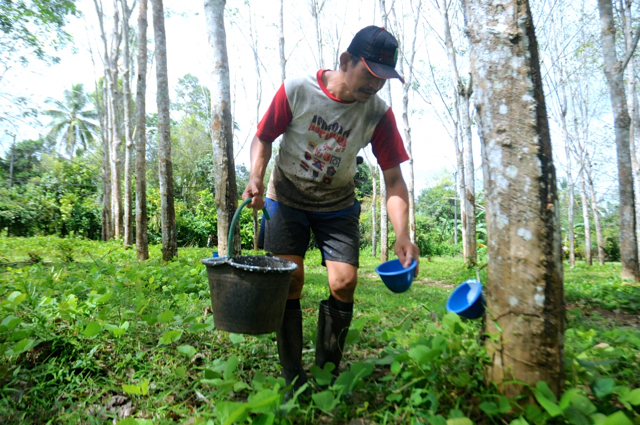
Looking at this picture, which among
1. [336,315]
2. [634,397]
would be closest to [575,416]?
[634,397]

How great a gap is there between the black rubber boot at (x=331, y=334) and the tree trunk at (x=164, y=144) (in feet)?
15.9

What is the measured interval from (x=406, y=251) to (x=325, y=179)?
583mm

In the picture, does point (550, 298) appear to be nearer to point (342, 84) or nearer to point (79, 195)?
point (342, 84)

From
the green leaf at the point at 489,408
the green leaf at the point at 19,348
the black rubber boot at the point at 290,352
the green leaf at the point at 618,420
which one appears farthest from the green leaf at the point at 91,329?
the green leaf at the point at 618,420

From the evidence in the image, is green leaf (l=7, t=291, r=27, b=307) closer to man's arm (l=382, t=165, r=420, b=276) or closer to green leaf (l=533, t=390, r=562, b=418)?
man's arm (l=382, t=165, r=420, b=276)

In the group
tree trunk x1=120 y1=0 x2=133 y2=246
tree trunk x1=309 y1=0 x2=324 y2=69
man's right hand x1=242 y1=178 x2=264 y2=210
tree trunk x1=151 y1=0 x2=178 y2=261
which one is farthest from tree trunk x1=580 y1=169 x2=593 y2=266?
man's right hand x1=242 y1=178 x2=264 y2=210

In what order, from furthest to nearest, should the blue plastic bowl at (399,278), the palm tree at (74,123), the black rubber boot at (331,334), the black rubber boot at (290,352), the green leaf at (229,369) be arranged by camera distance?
the palm tree at (74,123), the black rubber boot at (331,334), the black rubber boot at (290,352), the blue plastic bowl at (399,278), the green leaf at (229,369)

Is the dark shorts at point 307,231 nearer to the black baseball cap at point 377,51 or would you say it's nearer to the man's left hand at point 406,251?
the man's left hand at point 406,251

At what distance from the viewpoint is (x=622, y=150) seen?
6281mm

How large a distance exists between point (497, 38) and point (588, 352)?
1496 millimetres

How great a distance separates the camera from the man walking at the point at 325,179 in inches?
77.0

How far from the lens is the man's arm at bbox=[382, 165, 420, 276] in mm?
1950

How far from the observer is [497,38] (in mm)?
1538

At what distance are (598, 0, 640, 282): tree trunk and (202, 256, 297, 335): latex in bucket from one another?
691cm
